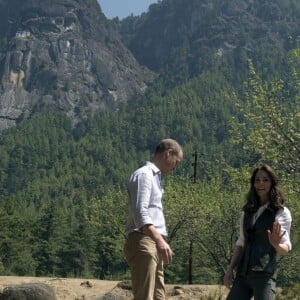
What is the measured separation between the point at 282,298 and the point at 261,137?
5044 millimetres

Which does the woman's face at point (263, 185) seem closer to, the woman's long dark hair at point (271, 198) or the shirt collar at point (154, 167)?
the woman's long dark hair at point (271, 198)

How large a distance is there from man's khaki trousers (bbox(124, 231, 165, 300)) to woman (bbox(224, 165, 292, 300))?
69cm

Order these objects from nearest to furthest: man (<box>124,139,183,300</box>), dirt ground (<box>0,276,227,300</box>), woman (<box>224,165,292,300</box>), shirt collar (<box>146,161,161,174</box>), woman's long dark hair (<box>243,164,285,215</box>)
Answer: woman (<box>224,165,292,300</box>) < woman's long dark hair (<box>243,164,285,215</box>) < man (<box>124,139,183,300</box>) < shirt collar (<box>146,161,161,174</box>) < dirt ground (<box>0,276,227,300</box>)

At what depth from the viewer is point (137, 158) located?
613 ft

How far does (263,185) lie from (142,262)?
1.29 metres

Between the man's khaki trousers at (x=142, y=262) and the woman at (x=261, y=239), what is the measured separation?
69 centimetres

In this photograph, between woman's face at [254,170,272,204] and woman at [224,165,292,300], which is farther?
woman's face at [254,170,272,204]

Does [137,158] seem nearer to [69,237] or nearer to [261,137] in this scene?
Answer: [69,237]

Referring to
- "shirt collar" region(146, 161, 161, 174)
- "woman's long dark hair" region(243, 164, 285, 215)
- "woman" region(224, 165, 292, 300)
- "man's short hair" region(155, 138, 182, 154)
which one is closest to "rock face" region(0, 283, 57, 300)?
"shirt collar" region(146, 161, 161, 174)

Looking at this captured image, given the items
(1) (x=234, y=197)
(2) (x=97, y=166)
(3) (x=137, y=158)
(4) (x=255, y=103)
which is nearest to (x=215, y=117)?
(3) (x=137, y=158)

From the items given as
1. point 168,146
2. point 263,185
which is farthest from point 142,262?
point 263,185

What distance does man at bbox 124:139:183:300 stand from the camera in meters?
5.70

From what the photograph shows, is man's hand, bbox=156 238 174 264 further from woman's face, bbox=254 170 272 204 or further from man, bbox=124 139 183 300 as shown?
woman's face, bbox=254 170 272 204

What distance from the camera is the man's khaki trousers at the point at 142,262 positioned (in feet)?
19.0
